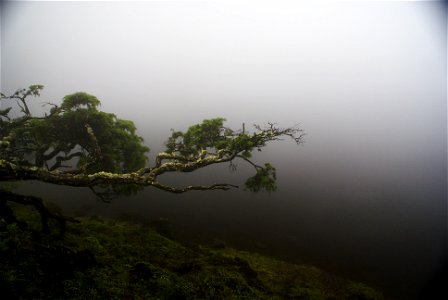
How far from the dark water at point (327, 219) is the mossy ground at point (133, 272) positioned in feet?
16.2

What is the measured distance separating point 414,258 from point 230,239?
21.5m

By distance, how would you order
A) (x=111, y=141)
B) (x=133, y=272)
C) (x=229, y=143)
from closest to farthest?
1. (x=133, y=272)
2. (x=229, y=143)
3. (x=111, y=141)

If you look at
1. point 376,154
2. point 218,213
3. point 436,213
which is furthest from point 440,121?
point 218,213

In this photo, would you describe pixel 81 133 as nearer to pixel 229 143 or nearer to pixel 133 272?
pixel 133 272

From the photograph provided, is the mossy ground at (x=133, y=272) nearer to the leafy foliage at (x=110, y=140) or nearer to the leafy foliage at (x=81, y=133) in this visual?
the leafy foliage at (x=110, y=140)

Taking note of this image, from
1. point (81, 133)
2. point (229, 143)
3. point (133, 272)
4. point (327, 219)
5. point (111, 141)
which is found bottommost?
point (133, 272)

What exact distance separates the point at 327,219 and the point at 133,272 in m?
30.7

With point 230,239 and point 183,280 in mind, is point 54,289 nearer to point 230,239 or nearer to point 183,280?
point 183,280

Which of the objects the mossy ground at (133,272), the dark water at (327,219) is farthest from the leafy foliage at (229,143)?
the dark water at (327,219)

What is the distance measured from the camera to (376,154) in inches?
3081

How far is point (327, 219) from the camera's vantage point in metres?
36.2

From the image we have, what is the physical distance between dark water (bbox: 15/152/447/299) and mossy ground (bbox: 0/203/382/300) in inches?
195

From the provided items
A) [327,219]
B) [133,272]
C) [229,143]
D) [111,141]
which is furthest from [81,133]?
[327,219]

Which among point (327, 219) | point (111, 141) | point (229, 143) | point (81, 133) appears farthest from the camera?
point (327, 219)
